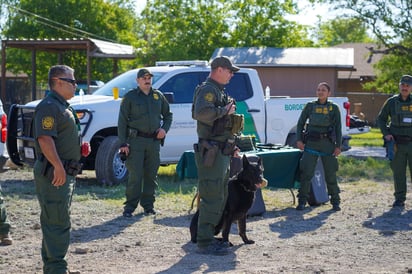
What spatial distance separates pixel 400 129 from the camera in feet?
34.4

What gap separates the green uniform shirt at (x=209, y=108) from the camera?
271 inches

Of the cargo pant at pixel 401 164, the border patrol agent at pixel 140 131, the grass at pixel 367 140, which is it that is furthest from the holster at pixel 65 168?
the grass at pixel 367 140

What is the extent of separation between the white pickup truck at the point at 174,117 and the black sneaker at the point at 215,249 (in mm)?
3900

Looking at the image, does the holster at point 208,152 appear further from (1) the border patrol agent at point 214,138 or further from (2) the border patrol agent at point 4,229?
(2) the border patrol agent at point 4,229

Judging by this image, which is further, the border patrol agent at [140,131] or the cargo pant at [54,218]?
the border patrol agent at [140,131]

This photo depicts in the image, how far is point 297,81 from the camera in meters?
33.2

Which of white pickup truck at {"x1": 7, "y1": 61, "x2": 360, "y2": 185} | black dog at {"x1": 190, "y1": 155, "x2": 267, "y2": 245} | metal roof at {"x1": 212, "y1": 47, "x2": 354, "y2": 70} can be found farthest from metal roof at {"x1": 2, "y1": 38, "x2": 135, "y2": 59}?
black dog at {"x1": 190, "y1": 155, "x2": 267, "y2": 245}

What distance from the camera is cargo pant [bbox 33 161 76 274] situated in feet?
18.9

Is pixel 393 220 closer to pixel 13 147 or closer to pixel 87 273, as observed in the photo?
pixel 87 273

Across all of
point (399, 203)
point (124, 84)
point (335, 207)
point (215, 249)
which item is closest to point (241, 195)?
point (215, 249)

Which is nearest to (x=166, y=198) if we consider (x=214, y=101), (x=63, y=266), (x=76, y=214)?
(x=76, y=214)

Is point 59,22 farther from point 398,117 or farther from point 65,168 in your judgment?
point 65,168

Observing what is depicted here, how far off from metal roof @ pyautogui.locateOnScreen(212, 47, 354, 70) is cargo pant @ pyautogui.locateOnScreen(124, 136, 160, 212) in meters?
22.2

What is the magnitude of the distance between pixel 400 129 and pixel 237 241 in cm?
373
